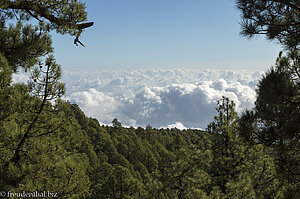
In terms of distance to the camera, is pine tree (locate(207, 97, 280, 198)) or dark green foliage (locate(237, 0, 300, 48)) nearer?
dark green foliage (locate(237, 0, 300, 48))

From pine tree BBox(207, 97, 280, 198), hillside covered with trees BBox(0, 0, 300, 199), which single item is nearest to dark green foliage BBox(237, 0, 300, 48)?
hillside covered with trees BBox(0, 0, 300, 199)

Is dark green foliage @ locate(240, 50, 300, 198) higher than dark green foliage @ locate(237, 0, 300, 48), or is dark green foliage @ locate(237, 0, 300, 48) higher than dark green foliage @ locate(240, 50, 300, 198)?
dark green foliage @ locate(237, 0, 300, 48)

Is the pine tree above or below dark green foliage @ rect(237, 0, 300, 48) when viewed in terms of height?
below

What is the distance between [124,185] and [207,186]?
877 cm

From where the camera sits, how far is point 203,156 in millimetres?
8539

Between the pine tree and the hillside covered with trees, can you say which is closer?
the hillside covered with trees

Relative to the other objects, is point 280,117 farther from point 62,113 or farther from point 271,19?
point 62,113

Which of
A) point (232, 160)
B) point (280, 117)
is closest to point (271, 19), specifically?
point (280, 117)

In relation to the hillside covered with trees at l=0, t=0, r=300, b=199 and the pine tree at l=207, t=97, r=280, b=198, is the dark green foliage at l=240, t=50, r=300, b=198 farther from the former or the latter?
the pine tree at l=207, t=97, r=280, b=198

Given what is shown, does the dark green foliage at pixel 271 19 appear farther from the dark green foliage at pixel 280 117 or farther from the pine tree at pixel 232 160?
the pine tree at pixel 232 160

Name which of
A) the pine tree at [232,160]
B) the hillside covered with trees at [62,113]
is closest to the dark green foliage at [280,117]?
the hillside covered with trees at [62,113]

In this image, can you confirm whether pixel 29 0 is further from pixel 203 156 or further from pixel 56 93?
pixel 203 156

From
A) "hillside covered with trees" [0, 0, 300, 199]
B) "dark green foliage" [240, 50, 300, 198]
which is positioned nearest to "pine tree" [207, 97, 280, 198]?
"hillside covered with trees" [0, 0, 300, 199]

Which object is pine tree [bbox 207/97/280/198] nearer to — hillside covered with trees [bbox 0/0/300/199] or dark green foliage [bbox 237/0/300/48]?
hillside covered with trees [bbox 0/0/300/199]
